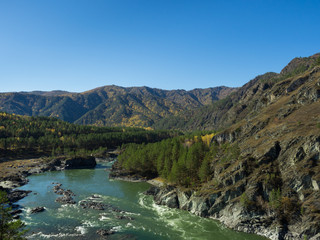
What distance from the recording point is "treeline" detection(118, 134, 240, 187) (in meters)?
98.4

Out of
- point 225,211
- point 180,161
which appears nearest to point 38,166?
point 180,161

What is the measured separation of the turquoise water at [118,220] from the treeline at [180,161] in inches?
645

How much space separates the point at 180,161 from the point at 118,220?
4002cm

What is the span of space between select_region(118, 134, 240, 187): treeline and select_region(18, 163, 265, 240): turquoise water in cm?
1637

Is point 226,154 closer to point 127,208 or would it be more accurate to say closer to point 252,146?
point 252,146

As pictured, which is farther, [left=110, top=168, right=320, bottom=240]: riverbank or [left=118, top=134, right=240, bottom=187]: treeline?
[left=118, top=134, right=240, bottom=187]: treeline

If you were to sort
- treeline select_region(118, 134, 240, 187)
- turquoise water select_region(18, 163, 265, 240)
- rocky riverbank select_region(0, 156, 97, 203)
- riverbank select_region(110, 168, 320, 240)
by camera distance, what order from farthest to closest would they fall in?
rocky riverbank select_region(0, 156, 97, 203)
treeline select_region(118, 134, 240, 187)
turquoise water select_region(18, 163, 265, 240)
riverbank select_region(110, 168, 320, 240)

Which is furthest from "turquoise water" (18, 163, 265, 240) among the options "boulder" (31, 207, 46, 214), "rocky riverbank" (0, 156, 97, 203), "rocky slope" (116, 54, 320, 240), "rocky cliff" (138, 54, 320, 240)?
"rocky riverbank" (0, 156, 97, 203)

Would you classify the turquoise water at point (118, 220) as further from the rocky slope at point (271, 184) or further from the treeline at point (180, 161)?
the treeline at point (180, 161)

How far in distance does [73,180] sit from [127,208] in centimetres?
6547

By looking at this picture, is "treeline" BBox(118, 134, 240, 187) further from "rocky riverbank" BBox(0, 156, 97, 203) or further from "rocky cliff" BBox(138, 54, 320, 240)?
"rocky riverbank" BBox(0, 156, 97, 203)

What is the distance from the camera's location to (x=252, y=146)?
94.6 metres

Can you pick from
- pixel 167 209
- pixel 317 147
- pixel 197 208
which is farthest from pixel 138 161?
pixel 317 147

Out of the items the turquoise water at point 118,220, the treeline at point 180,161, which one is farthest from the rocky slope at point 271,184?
the turquoise water at point 118,220
